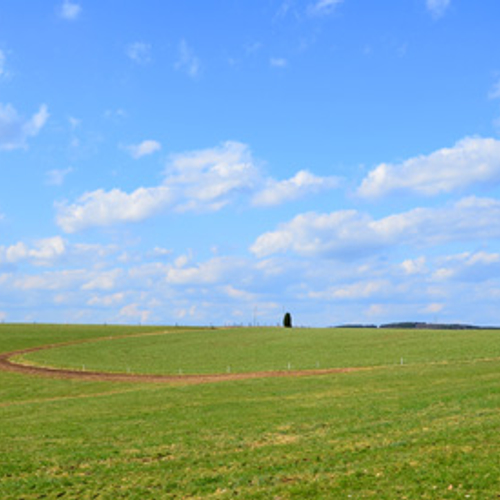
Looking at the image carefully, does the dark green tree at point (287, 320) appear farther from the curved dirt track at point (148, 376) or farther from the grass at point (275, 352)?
the curved dirt track at point (148, 376)

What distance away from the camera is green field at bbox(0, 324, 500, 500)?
15555 mm

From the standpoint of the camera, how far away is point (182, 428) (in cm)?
2619

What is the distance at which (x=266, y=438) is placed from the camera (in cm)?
2247

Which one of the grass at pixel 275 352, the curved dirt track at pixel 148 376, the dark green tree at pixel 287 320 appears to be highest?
the dark green tree at pixel 287 320

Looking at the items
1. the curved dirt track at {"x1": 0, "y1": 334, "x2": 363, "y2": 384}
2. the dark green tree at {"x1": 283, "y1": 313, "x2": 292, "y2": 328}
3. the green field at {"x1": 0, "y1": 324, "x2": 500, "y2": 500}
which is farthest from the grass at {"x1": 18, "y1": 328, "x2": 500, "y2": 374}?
the dark green tree at {"x1": 283, "y1": 313, "x2": 292, "y2": 328}

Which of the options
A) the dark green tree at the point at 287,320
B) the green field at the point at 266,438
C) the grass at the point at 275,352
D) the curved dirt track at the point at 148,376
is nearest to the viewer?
the green field at the point at 266,438

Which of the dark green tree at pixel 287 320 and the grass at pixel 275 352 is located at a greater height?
the dark green tree at pixel 287 320

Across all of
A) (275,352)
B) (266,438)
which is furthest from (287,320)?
(266,438)

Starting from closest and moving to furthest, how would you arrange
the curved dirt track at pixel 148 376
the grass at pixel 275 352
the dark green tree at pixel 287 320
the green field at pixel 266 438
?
1. the green field at pixel 266 438
2. the curved dirt track at pixel 148 376
3. the grass at pixel 275 352
4. the dark green tree at pixel 287 320

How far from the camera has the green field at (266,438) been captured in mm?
15555

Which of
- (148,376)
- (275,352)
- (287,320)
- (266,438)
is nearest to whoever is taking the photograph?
(266,438)

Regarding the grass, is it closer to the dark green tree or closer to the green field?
the green field

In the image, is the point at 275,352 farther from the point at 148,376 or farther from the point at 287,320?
the point at 287,320

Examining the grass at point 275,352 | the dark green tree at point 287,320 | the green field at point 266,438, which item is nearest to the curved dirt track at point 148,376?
the grass at point 275,352
